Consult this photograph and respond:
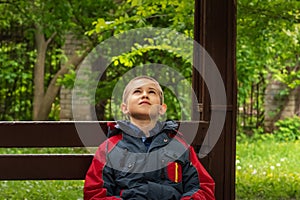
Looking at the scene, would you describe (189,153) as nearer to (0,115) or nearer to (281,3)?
(281,3)

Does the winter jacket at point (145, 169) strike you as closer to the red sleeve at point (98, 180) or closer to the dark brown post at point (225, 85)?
the red sleeve at point (98, 180)

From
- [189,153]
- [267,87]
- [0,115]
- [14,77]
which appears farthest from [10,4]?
[189,153]

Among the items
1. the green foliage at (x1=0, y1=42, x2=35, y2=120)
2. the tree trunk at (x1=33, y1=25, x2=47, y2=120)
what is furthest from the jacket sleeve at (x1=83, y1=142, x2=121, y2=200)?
the green foliage at (x1=0, y1=42, x2=35, y2=120)

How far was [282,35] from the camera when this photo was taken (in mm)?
8352

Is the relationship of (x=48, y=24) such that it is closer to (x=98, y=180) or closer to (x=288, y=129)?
(x=288, y=129)

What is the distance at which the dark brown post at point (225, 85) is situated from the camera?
146 inches

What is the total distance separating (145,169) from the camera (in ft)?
10.1

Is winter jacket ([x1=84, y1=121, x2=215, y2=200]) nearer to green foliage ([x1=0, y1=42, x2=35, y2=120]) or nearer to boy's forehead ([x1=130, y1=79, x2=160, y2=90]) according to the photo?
boy's forehead ([x1=130, y1=79, x2=160, y2=90])

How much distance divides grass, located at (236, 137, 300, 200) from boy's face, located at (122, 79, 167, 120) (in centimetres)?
238

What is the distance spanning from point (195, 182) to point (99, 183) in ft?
1.51

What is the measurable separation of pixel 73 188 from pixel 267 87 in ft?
22.1

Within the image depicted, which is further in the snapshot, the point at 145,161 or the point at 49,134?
the point at 49,134

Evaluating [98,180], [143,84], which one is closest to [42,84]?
[143,84]

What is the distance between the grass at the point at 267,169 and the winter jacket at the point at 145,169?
2.28 meters
